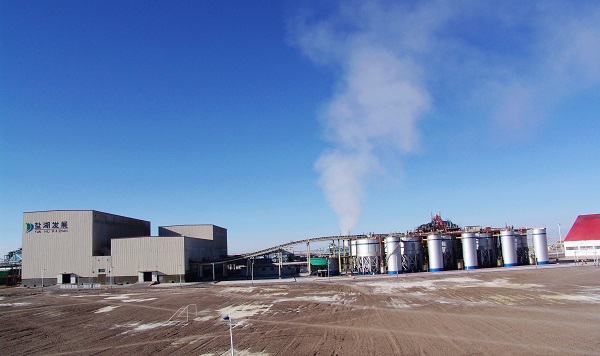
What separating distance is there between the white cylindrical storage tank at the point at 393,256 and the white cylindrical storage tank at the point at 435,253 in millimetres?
5819

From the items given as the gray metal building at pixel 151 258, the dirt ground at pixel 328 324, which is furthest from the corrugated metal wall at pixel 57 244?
the dirt ground at pixel 328 324

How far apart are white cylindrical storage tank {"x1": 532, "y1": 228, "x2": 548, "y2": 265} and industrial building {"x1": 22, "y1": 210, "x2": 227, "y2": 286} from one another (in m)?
67.4

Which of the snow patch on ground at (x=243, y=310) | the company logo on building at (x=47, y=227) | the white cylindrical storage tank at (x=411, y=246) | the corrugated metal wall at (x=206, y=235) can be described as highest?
the company logo on building at (x=47, y=227)

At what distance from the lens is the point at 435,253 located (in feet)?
241

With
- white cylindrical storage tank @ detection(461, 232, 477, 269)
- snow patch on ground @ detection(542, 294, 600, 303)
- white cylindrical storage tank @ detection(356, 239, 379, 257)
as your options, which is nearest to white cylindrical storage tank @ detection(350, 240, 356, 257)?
white cylindrical storage tank @ detection(356, 239, 379, 257)

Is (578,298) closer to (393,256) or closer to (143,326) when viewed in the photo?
(143,326)

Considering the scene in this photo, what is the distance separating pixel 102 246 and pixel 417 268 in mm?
59535

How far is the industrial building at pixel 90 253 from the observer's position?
68375 mm

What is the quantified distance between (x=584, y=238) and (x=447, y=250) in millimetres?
44306

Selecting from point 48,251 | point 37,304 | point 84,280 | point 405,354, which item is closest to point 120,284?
point 84,280

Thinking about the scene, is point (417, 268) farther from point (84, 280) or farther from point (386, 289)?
point (84, 280)

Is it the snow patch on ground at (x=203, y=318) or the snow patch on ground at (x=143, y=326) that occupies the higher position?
the snow patch on ground at (x=143, y=326)

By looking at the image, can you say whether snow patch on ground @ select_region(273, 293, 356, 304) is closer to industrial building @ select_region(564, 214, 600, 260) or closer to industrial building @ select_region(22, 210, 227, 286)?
industrial building @ select_region(22, 210, 227, 286)

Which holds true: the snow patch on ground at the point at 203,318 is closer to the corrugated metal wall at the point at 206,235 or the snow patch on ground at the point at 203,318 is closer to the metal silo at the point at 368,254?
the metal silo at the point at 368,254
